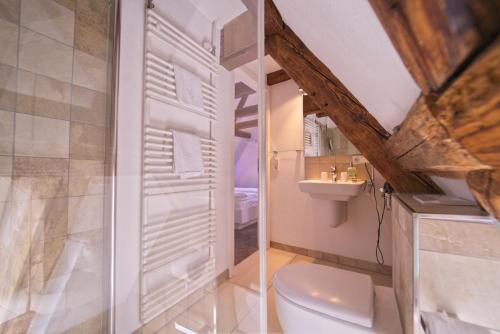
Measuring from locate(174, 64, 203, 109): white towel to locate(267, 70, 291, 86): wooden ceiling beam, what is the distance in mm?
1274

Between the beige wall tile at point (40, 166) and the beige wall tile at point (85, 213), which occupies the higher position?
the beige wall tile at point (40, 166)

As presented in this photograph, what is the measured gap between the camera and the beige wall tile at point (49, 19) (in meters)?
0.85

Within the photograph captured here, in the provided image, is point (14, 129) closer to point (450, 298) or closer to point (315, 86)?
point (315, 86)

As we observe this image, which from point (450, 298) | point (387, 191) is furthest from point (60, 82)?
point (387, 191)

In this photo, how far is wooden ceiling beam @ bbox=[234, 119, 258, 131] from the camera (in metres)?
1.52

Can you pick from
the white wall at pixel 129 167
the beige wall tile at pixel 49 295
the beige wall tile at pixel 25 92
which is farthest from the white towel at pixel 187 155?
the beige wall tile at pixel 49 295

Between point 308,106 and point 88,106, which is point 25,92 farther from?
point 308,106

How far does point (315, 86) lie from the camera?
1292 millimetres

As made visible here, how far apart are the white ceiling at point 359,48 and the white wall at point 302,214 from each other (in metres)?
1.29

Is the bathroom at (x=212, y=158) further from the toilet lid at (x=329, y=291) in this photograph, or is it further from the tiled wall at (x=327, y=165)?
the tiled wall at (x=327, y=165)

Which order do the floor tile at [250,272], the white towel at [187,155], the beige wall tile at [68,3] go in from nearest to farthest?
the beige wall tile at [68,3]
the white towel at [187,155]
the floor tile at [250,272]

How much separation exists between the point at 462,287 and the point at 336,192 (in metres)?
1.13

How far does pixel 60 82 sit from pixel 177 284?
136cm

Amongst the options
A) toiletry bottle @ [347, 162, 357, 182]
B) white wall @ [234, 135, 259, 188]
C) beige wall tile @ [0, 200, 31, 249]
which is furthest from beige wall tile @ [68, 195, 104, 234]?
toiletry bottle @ [347, 162, 357, 182]
